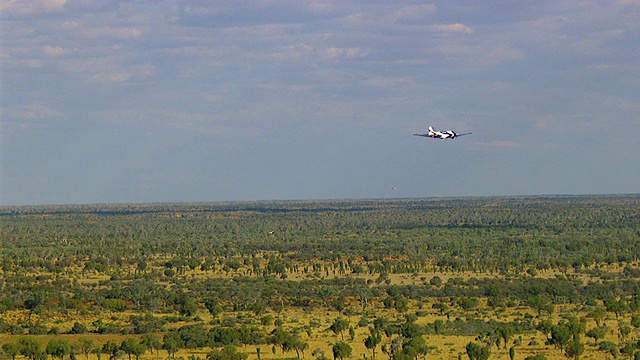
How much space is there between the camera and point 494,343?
67438 mm

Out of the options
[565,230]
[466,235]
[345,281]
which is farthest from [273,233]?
[345,281]

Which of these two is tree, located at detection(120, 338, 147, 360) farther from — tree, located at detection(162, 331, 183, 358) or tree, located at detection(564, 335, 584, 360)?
tree, located at detection(564, 335, 584, 360)

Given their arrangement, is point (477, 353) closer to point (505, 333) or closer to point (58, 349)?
point (505, 333)

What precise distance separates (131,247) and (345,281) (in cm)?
5772

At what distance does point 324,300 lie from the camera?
3497 inches

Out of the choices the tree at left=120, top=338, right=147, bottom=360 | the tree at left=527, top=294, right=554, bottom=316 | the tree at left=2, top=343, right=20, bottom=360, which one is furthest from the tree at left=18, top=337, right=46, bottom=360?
the tree at left=527, top=294, right=554, bottom=316

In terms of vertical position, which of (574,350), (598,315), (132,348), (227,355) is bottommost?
(574,350)

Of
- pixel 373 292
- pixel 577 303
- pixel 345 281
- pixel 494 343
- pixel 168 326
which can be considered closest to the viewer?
pixel 494 343

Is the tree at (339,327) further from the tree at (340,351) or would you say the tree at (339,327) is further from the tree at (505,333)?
the tree at (505,333)

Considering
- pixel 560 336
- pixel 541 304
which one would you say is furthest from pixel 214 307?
pixel 560 336

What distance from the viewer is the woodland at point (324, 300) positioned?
65.4 m

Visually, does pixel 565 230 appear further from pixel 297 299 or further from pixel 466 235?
pixel 297 299

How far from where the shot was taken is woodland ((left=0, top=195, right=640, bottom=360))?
214 feet

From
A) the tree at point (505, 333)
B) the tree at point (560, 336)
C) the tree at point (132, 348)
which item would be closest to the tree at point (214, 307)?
the tree at point (132, 348)
